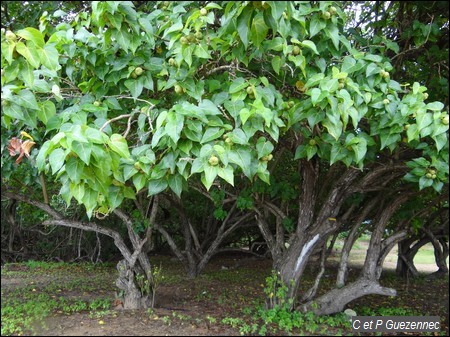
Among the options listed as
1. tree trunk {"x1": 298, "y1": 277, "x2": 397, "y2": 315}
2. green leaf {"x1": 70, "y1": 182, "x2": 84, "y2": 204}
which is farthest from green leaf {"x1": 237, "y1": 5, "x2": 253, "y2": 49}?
tree trunk {"x1": 298, "y1": 277, "x2": 397, "y2": 315}

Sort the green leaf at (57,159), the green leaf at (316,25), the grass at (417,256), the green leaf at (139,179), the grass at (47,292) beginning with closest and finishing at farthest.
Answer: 1. the green leaf at (57,159)
2. the green leaf at (139,179)
3. the green leaf at (316,25)
4. the grass at (47,292)
5. the grass at (417,256)

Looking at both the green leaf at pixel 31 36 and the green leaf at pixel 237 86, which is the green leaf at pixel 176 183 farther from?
the green leaf at pixel 31 36

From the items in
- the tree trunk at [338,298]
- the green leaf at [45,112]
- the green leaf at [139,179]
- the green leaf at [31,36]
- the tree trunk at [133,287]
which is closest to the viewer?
the green leaf at [31,36]

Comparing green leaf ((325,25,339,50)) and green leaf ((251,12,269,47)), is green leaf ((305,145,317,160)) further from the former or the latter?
green leaf ((251,12,269,47))

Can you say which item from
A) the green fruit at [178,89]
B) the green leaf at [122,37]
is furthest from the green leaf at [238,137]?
the green leaf at [122,37]

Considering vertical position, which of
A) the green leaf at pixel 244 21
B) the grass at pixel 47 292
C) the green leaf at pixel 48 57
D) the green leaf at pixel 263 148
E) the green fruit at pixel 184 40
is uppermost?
the green fruit at pixel 184 40

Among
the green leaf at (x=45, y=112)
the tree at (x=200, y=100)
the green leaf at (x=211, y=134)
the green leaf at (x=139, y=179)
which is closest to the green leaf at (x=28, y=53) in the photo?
the tree at (x=200, y=100)

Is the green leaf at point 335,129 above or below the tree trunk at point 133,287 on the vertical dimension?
above

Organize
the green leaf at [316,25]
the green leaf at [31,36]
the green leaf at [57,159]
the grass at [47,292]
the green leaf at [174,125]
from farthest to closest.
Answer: the grass at [47,292] → the green leaf at [316,25] → the green leaf at [31,36] → the green leaf at [174,125] → the green leaf at [57,159]

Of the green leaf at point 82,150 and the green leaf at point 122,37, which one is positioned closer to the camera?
the green leaf at point 82,150

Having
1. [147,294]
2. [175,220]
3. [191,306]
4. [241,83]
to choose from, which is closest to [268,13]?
[241,83]

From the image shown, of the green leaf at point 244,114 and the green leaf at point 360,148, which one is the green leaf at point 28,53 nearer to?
the green leaf at point 244,114

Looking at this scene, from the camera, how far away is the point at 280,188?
482 centimetres

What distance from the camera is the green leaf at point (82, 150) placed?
212 centimetres
